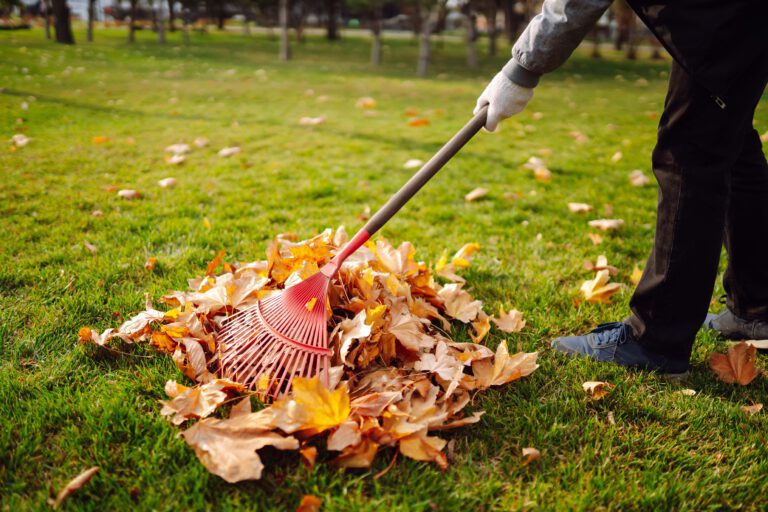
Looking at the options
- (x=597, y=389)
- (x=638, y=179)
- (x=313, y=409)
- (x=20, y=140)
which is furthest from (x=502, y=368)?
(x=20, y=140)

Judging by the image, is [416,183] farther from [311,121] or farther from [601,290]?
[311,121]

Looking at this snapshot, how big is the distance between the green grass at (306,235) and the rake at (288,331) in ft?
0.76

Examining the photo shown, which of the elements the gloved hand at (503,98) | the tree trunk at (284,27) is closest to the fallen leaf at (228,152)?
the gloved hand at (503,98)

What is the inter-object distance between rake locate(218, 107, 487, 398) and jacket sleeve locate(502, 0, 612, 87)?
19cm

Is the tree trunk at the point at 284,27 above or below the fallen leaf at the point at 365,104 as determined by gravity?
above

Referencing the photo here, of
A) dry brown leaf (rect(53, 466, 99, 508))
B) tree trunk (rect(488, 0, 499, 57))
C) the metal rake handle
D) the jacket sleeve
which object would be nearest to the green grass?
dry brown leaf (rect(53, 466, 99, 508))

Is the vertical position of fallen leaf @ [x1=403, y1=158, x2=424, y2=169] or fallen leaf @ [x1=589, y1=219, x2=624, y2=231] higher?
fallen leaf @ [x1=403, y1=158, x2=424, y2=169]

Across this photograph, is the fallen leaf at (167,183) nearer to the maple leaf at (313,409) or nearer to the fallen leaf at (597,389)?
the maple leaf at (313,409)

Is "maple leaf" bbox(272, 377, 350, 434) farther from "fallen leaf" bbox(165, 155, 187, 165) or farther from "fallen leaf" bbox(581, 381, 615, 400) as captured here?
"fallen leaf" bbox(165, 155, 187, 165)

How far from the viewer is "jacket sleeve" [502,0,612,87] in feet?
5.23

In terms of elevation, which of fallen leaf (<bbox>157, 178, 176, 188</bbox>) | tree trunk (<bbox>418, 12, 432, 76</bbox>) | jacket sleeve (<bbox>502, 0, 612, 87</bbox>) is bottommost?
fallen leaf (<bbox>157, 178, 176, 188</bbox>)

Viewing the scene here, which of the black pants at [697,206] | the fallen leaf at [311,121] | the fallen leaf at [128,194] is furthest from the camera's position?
the fallen leaf at [311,121]

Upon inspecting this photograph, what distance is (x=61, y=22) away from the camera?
14.9 metres

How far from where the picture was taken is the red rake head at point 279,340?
1698 mm
